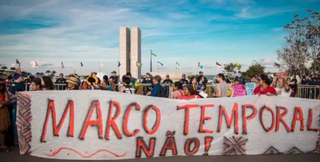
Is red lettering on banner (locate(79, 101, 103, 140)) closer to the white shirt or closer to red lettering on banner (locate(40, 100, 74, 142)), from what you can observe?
red lettering on banner (locate(40, 100, 74, 142))

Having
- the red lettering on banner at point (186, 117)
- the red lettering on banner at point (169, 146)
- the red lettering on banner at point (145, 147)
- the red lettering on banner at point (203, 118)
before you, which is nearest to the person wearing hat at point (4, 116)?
the red lettering on banner at point (145, 147)

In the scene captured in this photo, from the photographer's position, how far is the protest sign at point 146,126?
4500 mm

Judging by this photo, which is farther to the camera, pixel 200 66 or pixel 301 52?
pixel 200 66

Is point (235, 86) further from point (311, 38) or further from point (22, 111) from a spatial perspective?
point (311, 38)

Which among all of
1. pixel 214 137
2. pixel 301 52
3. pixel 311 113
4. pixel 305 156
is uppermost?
pixel 301 52

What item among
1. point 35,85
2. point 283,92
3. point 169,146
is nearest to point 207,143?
point 169,146

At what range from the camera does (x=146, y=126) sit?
15.1 ft

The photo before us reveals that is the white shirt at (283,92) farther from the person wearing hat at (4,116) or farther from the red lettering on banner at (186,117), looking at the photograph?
the person wearing hat at (4,116)

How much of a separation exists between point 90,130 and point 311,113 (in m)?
4.45

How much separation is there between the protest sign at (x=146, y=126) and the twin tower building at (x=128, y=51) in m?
40.4

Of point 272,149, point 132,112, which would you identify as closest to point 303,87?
point 272,149

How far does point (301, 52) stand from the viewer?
97.1 ft

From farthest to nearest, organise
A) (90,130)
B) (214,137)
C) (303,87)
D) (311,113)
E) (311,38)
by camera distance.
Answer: (311,38), (303,87), (311,113), (214,137), (90,130)

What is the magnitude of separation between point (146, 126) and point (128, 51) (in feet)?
→ 143
